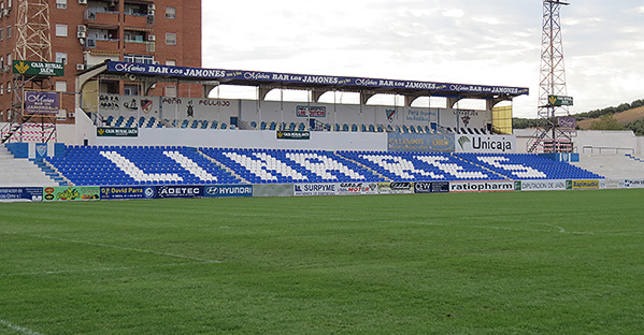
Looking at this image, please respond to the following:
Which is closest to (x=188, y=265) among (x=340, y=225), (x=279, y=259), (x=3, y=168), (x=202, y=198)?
(x=279, y=259)

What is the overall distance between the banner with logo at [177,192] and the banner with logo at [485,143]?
29.8 m

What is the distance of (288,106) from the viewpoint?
2613 inches

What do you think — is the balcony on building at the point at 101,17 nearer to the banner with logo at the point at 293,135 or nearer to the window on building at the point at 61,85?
the window on building at the point at 61,85

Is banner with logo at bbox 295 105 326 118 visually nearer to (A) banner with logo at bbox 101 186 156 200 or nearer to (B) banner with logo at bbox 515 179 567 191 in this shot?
(B) banner with logo at bbox 515 179 567 191

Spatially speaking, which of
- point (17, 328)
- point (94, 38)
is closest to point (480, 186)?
point (94, 38)

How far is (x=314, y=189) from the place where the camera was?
51719 millimetres

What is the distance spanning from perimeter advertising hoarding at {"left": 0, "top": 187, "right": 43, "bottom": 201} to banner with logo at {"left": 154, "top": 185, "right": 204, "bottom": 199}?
256 inches

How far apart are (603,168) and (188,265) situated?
65163 mm


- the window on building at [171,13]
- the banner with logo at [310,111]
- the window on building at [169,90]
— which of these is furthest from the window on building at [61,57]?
the banner with logo at [310,111]

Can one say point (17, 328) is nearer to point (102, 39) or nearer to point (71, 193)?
point (71, 193)

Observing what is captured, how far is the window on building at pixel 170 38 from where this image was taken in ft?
276

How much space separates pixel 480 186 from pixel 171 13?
42013 millimetres

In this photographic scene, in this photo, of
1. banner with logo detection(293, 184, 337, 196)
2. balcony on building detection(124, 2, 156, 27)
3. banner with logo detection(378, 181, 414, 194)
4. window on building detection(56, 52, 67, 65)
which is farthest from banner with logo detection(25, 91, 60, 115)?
balcony on building detection(124, 2, 156, 27)

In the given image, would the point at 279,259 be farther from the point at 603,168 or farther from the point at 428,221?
the point at 603,168
